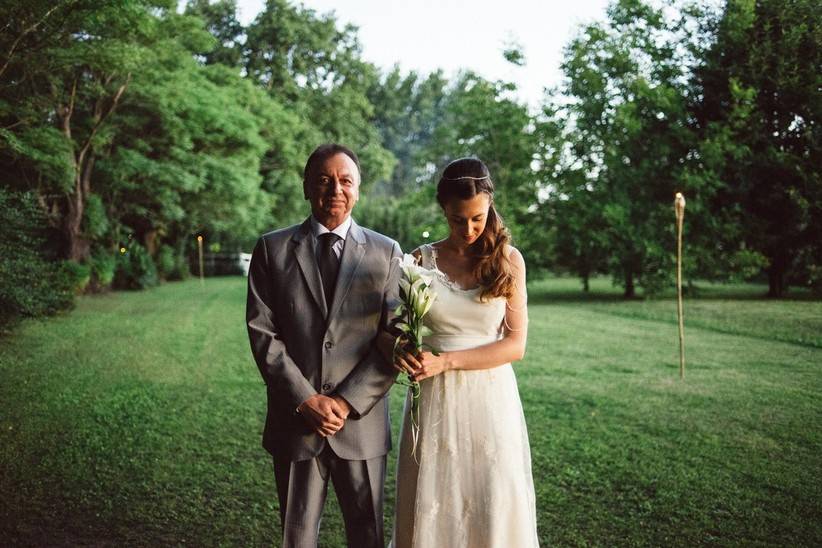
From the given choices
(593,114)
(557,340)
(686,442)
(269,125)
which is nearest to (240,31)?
(269,125)

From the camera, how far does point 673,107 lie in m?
20.3

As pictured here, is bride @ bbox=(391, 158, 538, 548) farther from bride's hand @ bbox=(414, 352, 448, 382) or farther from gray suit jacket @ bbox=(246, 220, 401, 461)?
gray suit jacket @ bbox=(246, 220, 401, 461)

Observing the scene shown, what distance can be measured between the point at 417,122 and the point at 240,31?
36108 mm

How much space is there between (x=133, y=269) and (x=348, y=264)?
2754cm

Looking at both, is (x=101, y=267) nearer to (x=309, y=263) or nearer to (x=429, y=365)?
(x=309, y=263)

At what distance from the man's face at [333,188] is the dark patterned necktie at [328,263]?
0.17 feet

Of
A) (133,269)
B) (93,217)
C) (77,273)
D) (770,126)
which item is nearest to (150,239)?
(133,269)

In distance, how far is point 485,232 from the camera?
283 centimetres

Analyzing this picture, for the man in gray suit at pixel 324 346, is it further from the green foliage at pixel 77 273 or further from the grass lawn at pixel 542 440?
the green foliage at pixel 77 273

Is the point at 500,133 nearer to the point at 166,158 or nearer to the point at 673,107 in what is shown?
the point at 673,107

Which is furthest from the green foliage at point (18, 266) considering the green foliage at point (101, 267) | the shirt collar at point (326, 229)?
the shirt collar at point (326, 229)

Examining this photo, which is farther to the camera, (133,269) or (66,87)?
(133,269)

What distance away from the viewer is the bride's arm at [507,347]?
2.76 metres

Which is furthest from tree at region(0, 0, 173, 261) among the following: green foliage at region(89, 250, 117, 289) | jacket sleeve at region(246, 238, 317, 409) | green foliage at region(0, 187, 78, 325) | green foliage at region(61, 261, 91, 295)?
jacket sleeve at region(246, 238, 317, 409)
